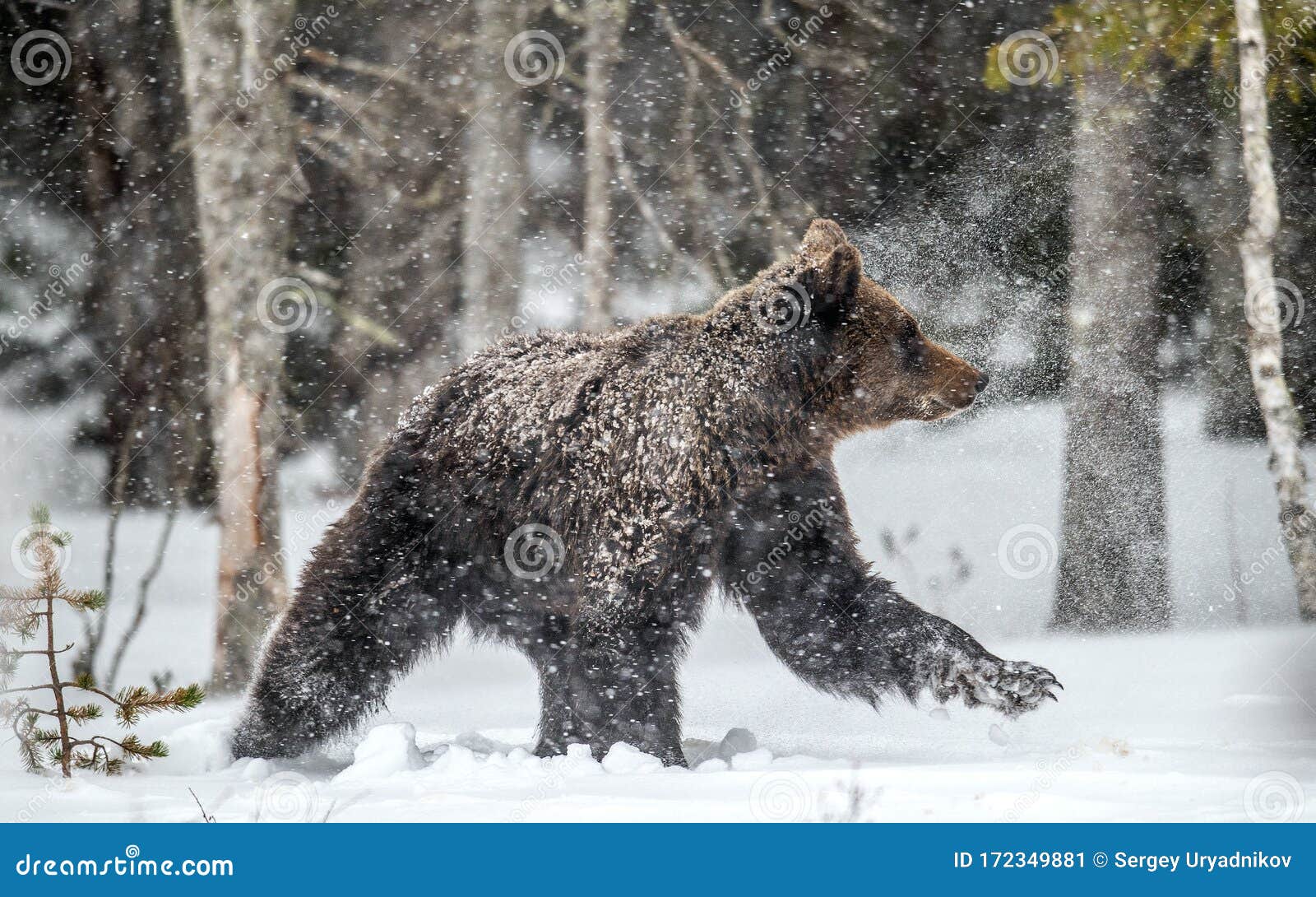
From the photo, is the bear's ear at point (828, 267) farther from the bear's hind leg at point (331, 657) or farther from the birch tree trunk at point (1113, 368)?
the birch tree trunk at point (1113, 368)

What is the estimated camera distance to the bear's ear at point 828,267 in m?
3.47

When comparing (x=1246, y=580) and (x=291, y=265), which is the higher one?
(x=291, y=265)

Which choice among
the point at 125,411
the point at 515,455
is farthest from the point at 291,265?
the point at 515,455

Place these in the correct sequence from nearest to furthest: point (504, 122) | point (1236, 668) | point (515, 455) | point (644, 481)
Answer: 1. point (644, 481)
2. point (515, 455)
3. point (1236, 668)
4. point (504, 122)

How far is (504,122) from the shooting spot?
210 inches

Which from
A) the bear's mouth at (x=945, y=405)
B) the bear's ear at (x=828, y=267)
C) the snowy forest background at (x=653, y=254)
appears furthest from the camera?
the snowy forest background at (x=653, y=254)

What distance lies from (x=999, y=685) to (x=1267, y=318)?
2886 millimetres

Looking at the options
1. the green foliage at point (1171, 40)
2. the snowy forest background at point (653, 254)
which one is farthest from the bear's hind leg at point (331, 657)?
the green foliage at point (1171, 40)

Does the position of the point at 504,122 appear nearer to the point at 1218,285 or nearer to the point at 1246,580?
the point at 1218,285

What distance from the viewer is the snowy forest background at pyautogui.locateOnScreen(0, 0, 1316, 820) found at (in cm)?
Result: 484

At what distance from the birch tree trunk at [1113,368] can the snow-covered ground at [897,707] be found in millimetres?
127
